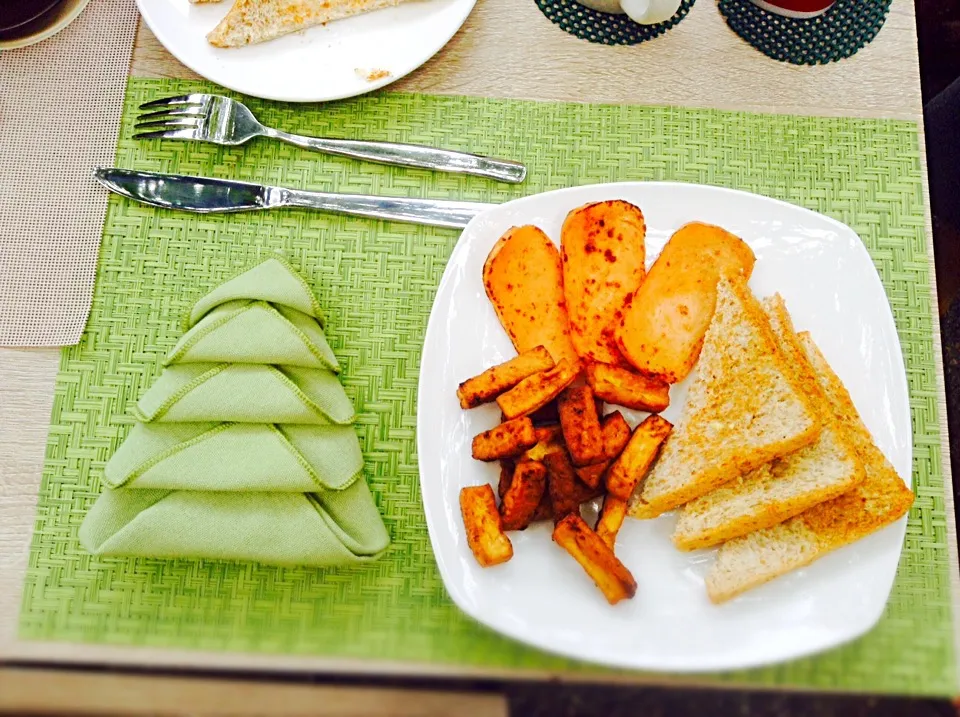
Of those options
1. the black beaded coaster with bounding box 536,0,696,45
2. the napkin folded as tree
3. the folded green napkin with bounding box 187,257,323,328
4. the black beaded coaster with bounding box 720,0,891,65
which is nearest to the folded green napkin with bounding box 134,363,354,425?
the napkin folded as tree

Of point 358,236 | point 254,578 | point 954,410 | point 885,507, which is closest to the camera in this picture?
point 885,507

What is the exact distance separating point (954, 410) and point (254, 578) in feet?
5.08

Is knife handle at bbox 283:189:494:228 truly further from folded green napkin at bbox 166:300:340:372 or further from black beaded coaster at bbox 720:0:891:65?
black beaded coaster at bbox 720:0:891:65

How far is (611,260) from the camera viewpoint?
119 centimetres

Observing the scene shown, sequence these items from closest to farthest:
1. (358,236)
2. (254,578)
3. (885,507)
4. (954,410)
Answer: (885,507), (254,578), (358,236), (954,410)

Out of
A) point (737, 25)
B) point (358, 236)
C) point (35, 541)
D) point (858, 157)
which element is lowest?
point (35, 541)

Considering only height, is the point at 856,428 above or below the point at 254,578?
above

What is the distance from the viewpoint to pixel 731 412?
3.79 feet

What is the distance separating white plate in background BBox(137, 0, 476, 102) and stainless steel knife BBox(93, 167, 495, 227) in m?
0.16

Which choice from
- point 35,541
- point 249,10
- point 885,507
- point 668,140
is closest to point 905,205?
point 668,140

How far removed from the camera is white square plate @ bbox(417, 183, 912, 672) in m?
1.13

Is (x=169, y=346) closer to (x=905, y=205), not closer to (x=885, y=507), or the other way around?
(x=885, y=507)

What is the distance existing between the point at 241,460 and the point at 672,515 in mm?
653

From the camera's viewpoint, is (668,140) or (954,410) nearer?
(668,140)
